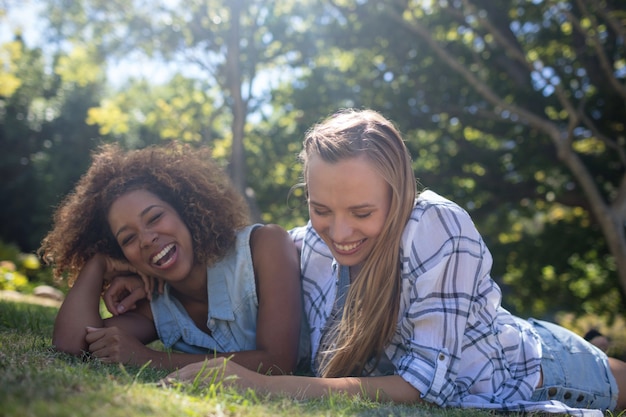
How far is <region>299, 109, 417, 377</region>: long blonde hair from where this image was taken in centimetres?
292

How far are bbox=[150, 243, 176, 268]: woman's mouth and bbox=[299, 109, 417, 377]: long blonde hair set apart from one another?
41.2 inches

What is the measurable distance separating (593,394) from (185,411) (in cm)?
229

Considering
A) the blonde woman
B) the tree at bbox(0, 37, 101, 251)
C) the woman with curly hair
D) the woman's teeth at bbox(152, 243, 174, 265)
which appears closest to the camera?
the blonde woman

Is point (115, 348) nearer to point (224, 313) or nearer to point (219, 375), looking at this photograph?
point (224, 313)

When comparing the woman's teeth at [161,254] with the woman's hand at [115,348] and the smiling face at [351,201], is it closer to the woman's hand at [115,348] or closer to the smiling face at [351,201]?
the woman's hand at [115,348]

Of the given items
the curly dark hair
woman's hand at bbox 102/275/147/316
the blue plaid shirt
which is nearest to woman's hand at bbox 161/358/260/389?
the blue plaid shirt

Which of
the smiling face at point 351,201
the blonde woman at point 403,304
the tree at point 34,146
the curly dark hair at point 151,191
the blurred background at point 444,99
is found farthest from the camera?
the tree at point 34,146

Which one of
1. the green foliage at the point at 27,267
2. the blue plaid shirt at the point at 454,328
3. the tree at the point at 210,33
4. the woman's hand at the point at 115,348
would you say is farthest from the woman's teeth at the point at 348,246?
the green foliage at the point at 27,267

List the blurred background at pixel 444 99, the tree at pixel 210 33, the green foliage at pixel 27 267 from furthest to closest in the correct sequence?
the green foliage at pixel 27 267
the tree at pixel 210 33
the blurred background at pixel 444 99

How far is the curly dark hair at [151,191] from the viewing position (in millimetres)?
3775

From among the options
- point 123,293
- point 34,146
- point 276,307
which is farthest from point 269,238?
point 34,146

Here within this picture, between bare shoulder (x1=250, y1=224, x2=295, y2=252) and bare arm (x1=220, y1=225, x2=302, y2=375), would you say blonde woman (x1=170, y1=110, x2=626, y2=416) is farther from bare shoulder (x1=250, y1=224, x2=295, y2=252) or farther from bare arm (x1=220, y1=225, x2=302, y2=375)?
bare shoulder (x1=250, y1=224, x2=295, y2=252)

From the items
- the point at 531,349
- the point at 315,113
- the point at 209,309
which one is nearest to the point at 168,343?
the point at 209,309

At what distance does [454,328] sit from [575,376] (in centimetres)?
100
